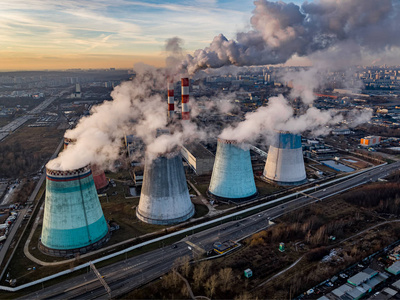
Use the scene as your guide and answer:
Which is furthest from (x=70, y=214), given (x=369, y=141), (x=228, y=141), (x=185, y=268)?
(x=369, y=141)

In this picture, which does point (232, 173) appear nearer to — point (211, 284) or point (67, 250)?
point (211, 284)

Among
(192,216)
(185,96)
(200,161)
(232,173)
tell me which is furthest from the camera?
(200,161)

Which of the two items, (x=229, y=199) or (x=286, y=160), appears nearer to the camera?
(x=229, y=199)

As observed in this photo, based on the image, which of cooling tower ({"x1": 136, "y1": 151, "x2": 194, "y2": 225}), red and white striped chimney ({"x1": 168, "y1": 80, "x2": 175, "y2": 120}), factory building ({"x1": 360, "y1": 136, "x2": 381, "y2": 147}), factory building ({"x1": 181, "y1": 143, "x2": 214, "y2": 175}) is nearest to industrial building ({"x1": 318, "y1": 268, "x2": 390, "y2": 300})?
cooling tower ({"x1": 136, "y1": 151, "x2": 194, "y2": 225})

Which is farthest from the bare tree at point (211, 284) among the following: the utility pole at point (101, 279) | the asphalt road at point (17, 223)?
the asphalt road at point (17, 223)

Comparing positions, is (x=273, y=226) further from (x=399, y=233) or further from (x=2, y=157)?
(x=2, y=157)

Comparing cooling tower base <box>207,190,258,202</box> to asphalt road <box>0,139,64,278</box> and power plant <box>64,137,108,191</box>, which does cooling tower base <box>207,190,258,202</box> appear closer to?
power plant <box>64,137,108,191</box>
